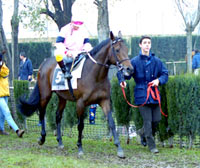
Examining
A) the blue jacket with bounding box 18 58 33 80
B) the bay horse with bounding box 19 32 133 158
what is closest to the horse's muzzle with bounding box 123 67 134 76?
the bay horse with bounding box 19 32 133 158

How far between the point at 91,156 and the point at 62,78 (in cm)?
164

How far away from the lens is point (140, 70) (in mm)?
7211

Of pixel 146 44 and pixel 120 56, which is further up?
pixel 146 44

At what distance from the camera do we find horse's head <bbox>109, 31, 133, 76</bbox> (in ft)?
22.0

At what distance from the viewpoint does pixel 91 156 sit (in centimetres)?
712

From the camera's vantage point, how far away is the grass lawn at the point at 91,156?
20.6 feet

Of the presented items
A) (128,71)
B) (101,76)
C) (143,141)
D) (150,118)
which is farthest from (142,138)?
(128,71)

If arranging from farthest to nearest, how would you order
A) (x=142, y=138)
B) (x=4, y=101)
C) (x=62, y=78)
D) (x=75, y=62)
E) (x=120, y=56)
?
(x=4, y=101) < (x=62, y=78) < (x=142, y=138) < (x=75, y=62) < (x=120, y=56)

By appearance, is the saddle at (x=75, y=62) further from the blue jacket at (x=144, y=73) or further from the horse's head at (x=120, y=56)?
the blue jacket at (x=144, y=73)

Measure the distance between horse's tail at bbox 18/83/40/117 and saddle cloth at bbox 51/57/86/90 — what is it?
31.5 inches

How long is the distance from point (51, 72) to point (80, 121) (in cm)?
142

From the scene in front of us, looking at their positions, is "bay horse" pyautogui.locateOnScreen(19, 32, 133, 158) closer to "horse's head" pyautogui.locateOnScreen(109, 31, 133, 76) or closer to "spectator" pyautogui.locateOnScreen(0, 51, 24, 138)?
"horse's head" pyautogui.locateOnScreen(109, 31, 133, 76)

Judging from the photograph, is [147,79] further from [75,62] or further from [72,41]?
[72,41]

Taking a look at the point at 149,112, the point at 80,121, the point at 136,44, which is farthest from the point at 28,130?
the point at 136,44
